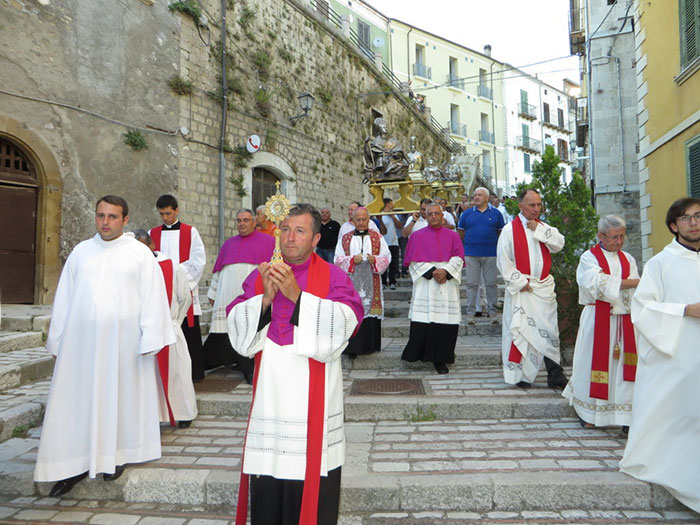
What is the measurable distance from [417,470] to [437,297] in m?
2.83

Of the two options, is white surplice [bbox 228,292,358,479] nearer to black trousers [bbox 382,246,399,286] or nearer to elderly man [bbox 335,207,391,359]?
elderly man [bbox 335,207,391,359]

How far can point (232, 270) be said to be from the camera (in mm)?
6520

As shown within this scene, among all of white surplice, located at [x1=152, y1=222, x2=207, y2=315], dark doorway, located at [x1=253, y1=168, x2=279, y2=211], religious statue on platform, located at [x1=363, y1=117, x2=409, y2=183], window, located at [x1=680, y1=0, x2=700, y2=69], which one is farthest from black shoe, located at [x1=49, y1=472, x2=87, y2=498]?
dark doorway, located at [x1=253, y1=168, x2=279, y2=211]

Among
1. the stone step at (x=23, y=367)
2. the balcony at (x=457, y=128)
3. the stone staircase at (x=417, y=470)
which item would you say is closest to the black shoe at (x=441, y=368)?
the stone staircase at (x=417, y=470)

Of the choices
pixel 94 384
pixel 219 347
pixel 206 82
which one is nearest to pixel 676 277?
pixel 94 384

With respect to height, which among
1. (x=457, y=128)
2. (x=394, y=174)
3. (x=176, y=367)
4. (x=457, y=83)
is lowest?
(x=176, y=367)

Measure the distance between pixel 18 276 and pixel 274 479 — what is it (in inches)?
301

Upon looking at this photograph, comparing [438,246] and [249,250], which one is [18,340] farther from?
[438,246]

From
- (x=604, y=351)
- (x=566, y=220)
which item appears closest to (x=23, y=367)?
(x=604, y=351)

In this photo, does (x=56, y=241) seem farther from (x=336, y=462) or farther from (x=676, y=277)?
(x=676, y=277)

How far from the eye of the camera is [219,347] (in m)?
6.53

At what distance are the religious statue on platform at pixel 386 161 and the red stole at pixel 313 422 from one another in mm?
7660

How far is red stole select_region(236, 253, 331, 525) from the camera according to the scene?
2604 mm

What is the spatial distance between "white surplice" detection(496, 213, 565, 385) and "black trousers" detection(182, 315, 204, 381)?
3.26m
